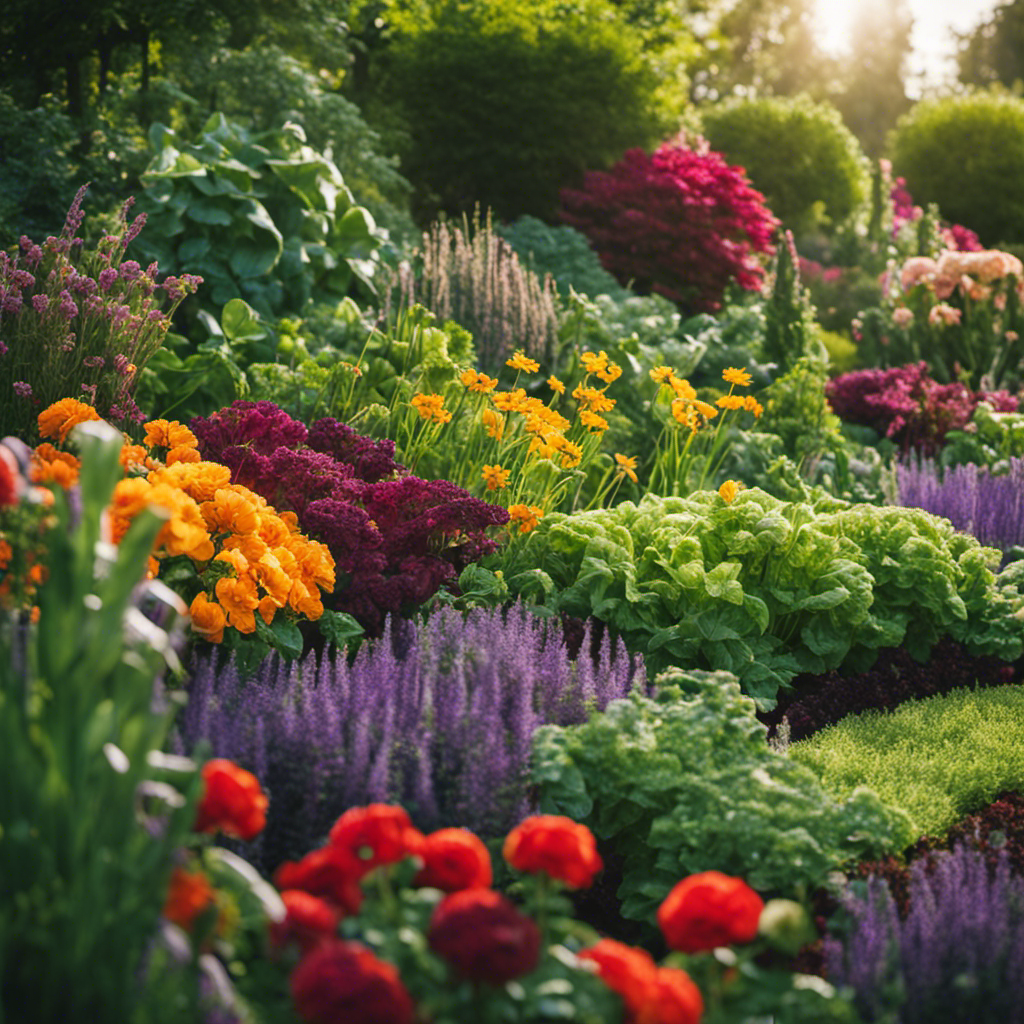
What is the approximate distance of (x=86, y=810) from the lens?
1.47 m

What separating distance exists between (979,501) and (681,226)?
463 cm

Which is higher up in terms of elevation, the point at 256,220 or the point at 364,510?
the point at 256,220

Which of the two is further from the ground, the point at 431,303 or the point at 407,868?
the point at 431,303

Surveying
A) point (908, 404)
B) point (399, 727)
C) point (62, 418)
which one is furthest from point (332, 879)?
point (908, 404)

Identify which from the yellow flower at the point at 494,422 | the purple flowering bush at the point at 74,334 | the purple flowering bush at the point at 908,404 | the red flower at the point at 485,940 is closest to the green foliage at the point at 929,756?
the red flower at the point at 485,940

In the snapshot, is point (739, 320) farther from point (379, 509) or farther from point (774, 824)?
point (774, 824)

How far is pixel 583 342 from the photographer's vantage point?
247 inches

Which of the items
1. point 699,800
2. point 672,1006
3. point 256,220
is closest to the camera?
point 672,1006

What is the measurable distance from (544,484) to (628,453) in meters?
1.52

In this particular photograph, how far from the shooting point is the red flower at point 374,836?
1.46 m

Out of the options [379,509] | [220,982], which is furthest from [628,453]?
[220,982]

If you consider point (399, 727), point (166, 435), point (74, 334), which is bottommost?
point (399, 727)

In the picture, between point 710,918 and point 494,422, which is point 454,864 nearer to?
point 710,918

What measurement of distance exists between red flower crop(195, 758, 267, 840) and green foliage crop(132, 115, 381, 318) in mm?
4661
